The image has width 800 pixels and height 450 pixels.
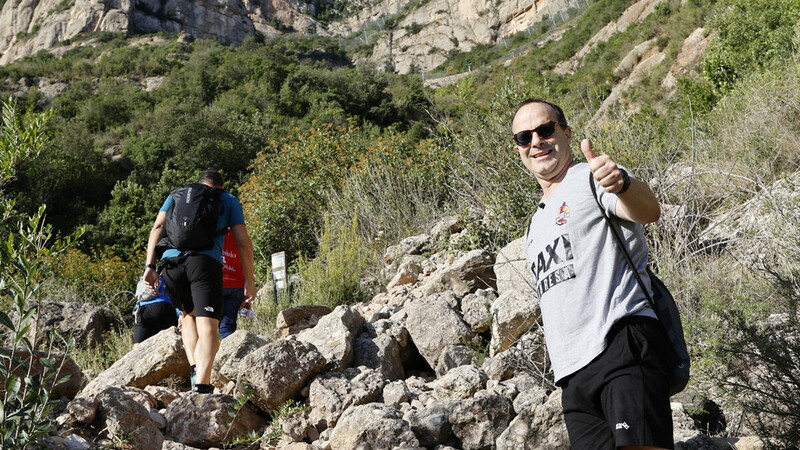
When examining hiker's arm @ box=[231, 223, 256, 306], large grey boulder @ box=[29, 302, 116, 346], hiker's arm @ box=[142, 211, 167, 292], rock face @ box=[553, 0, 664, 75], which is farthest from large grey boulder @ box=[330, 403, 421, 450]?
rock face @ box=[553, 0, 664, 75]

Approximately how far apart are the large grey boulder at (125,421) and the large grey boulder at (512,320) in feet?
6.82

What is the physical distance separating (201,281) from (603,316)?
111 inches

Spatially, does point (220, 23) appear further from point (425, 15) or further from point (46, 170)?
point (46, 170)

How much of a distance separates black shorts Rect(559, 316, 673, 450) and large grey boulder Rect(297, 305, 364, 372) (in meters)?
2.32

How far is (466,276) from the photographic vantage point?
495 centimetres

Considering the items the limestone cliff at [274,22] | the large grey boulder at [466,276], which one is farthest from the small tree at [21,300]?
the limestone cliff at [274,22]

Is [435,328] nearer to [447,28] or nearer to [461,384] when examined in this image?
[461,384]

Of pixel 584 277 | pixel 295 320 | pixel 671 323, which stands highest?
pixel 584 277

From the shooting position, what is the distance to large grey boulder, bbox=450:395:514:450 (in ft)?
9.07

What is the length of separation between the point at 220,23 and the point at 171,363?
68939 millimetres

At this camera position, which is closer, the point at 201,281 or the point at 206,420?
the point at 206,420

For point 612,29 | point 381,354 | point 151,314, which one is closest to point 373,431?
point 381,354

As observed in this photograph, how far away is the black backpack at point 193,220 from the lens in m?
3.77

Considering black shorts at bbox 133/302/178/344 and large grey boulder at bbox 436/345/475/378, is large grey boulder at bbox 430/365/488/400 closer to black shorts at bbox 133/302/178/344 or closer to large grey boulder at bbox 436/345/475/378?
large grey boulder at bbox 436/345/475/378
